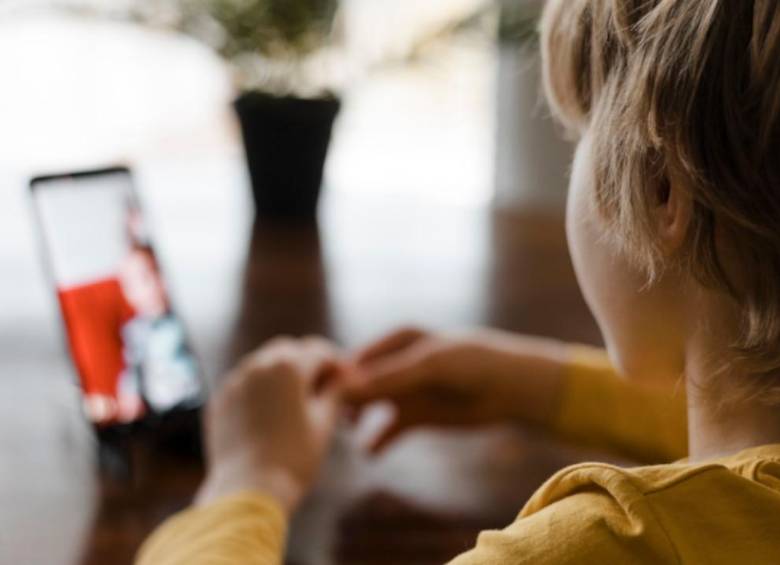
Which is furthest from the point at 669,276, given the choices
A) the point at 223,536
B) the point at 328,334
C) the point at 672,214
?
the point at 328,334

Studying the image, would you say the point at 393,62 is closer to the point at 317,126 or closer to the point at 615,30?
Answer: the point at 317,126

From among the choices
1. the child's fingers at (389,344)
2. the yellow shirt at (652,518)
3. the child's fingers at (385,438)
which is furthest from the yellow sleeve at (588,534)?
the child's fingers at (389,344)

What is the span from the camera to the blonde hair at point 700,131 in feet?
1.45

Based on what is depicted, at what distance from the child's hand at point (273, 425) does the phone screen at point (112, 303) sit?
0.13 feet

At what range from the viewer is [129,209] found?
842 millimetres

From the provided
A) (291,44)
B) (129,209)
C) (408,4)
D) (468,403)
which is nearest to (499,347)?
(468,403)

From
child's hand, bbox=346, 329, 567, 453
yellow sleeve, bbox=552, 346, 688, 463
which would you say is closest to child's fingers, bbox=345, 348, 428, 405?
child's hand, bbox=346, 329, 567, 453

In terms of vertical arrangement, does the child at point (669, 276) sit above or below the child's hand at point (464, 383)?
above

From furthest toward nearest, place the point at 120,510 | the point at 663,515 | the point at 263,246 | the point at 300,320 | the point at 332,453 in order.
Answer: the point at 263,246, the point at 300,320, the point at 332,453, the point at 120,510, the point at 663,515

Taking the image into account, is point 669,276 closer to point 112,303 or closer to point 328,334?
point 112,303

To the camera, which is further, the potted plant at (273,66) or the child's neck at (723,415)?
the potted plant at (273,66)

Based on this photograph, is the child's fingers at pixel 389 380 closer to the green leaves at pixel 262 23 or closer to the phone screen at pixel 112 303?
the phone screen at pixel 112 303

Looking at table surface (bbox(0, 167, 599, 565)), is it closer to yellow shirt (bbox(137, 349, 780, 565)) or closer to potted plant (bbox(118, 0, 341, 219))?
potted plant (bbox(118, 0, 341, 219))

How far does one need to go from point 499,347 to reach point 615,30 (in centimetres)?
46
